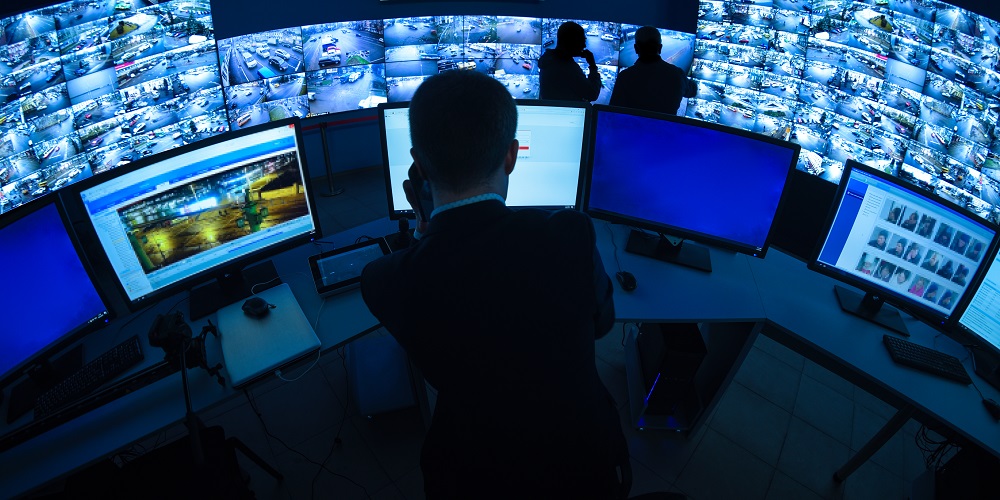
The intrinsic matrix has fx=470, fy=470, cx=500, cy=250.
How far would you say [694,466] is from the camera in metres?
2.17

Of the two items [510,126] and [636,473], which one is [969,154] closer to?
[636,473]

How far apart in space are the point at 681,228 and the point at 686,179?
0.21 metres

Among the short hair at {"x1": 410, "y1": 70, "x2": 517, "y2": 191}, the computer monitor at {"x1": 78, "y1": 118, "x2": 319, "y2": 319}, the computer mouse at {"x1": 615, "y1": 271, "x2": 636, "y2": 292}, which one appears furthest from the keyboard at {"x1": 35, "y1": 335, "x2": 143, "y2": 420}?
the computer mouse at {"x1": 615, "y1": 271, "x2": 636, "y2": 292}

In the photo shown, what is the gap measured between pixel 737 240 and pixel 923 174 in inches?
83.0

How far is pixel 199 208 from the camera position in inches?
61.0

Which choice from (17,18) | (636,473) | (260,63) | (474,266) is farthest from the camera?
(260,63)

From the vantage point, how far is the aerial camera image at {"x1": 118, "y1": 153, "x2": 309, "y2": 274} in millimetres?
1471

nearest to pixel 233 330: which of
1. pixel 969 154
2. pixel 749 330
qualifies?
pixel 749 330

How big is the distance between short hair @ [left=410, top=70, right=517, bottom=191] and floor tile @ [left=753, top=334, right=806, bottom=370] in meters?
2.46

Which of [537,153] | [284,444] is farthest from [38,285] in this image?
[537,153]

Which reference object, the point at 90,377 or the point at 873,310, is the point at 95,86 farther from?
the point at 873,310

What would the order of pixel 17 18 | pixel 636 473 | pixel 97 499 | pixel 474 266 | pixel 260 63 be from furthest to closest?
pixel 260 63 < pixel 17 18 < pixel 636 473 < pixel 97 499 < pixel 474 266

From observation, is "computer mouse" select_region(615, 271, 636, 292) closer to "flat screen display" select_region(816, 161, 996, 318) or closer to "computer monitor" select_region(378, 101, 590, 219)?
"computer monitor" select_region(378, 101, 590, 219)

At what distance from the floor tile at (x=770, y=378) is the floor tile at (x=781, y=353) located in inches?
1.4
